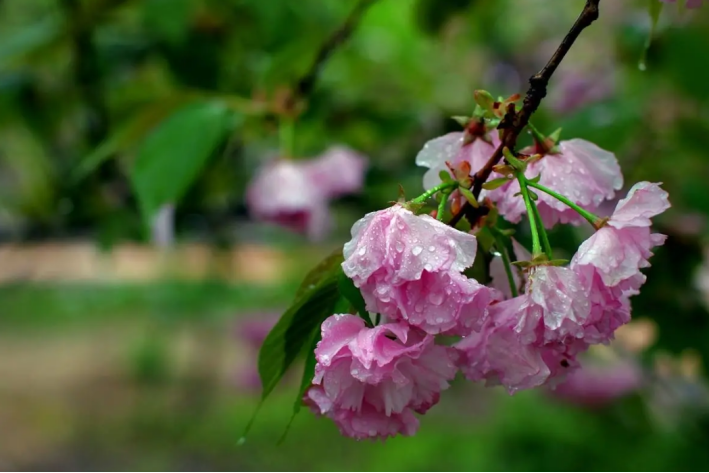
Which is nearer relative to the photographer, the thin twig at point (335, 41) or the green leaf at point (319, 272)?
the green leaf at point (319, 272)

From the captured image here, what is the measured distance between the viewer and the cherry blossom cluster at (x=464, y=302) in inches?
12.0

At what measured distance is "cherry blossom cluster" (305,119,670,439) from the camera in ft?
1.00

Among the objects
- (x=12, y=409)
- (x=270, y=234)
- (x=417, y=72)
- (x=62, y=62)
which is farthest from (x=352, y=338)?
(x=12, y=409)

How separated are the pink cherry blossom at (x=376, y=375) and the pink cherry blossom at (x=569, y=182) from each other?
0.28 feet

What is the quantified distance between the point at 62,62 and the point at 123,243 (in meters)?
0.37

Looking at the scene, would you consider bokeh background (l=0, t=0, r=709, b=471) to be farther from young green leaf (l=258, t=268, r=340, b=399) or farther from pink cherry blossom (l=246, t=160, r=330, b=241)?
young green leaf (l=258, t=268, r=340, b=399)

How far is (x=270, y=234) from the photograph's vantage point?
2.27 metres

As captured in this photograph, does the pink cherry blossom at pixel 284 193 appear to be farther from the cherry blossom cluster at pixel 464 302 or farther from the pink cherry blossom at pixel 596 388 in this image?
the pink cherry blossom at pixel 596 388

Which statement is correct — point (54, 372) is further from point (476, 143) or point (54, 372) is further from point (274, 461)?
point (476, 143)

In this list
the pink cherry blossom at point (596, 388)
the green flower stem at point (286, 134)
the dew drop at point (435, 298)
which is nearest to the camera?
the dew drop at point (435, 298)

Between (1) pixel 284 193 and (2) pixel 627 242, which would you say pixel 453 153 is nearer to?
(2) pixel 627 242

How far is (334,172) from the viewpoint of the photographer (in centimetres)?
93

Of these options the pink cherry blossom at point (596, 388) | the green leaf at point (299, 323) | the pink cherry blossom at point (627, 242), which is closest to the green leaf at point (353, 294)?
the green leaf at point (299, 323)

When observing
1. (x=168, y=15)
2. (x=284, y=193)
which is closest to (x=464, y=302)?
(x=284, y=193)
